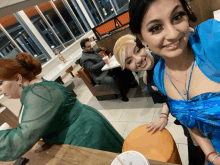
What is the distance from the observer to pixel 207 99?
62cm

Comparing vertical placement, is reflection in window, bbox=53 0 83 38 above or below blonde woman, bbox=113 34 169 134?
above

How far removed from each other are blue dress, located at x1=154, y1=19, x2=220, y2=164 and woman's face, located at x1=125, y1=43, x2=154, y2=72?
427 mm

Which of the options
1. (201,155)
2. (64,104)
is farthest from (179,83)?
(64,104)

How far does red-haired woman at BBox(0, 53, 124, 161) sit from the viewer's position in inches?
33.7

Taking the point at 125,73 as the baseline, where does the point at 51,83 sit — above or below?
above

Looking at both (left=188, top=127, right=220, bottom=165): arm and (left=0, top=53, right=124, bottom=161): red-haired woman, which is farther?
(left=0, top=53, right=124, bottom=161): red-haired woman

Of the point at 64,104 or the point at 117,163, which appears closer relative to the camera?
the point at 117,163

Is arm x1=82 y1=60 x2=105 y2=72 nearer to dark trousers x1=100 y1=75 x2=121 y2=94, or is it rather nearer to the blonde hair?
dark trousers x1=100 y1=75 x2=121 y2=94

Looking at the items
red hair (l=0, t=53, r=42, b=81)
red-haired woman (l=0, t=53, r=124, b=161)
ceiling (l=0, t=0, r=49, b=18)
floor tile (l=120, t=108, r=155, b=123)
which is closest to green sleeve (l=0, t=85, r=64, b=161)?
red-haired woman (l=0, t=53, r=124, b=161)

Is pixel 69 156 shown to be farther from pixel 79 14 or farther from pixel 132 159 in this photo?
pixel 79 14

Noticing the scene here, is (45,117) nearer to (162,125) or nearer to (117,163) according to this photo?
(117,163)

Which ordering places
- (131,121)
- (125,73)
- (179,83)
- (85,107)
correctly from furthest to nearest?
(125,73) → (131,121) → (85,107) → (179,83)

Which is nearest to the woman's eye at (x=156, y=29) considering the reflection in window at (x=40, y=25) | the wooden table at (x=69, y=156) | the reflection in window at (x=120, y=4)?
the wooden table at (x=69, y=156)

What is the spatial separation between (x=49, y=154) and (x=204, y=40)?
1.22 metres
